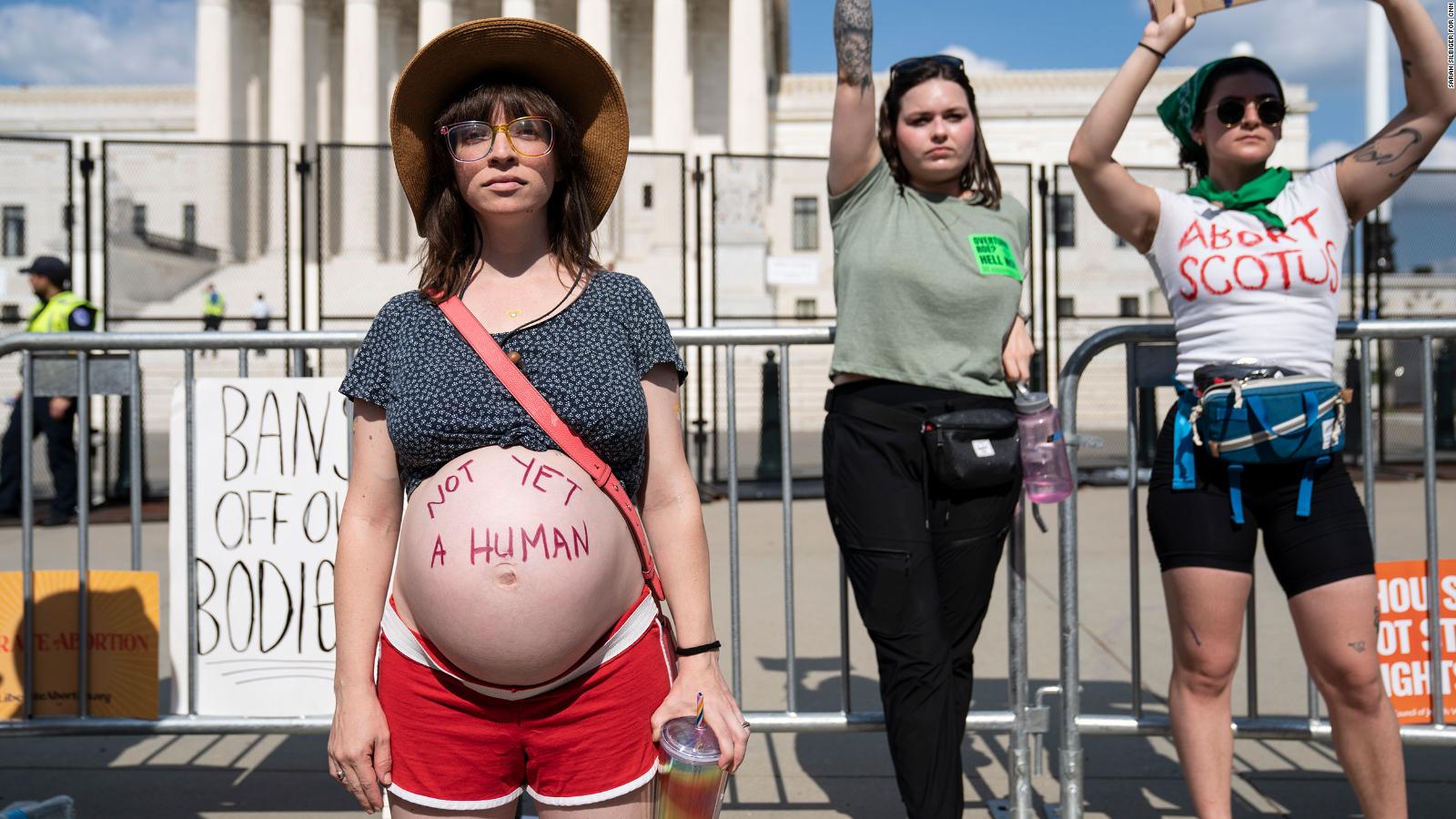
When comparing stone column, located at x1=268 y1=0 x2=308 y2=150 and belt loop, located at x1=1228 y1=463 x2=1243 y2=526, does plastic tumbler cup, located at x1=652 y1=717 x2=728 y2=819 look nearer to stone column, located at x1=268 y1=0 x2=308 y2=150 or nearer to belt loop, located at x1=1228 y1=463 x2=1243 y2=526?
belt loop, located at x1=1228 y1=463 x2=1243 y2=526

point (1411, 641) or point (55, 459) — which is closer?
point (1411, 641)

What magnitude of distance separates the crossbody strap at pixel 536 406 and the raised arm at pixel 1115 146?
5.17ft

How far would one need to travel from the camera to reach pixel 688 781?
1740mm

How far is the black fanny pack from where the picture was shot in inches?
110

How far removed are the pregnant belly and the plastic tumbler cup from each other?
0.74ft

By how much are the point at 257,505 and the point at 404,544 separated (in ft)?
6.14

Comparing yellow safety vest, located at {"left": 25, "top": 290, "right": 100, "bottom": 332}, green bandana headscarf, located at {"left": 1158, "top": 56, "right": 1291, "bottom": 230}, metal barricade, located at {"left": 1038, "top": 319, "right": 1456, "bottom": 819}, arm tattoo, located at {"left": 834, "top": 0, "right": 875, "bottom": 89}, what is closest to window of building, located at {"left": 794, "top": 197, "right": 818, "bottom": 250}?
yellow safety vest, located at {"left": 25, "top": 290, "right": 100, "bottom": 332}

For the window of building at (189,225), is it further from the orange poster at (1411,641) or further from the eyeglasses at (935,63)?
the orange poster at (1411,641)

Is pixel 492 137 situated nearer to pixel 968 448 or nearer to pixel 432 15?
pixel 968 448

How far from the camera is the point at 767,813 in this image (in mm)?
3529

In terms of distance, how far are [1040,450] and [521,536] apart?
1.72m

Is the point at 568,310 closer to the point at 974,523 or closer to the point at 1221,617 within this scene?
the point at 974,523

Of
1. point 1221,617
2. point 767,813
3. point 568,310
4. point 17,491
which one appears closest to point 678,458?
point 568,310

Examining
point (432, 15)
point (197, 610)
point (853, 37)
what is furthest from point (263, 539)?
point (432, 15)
